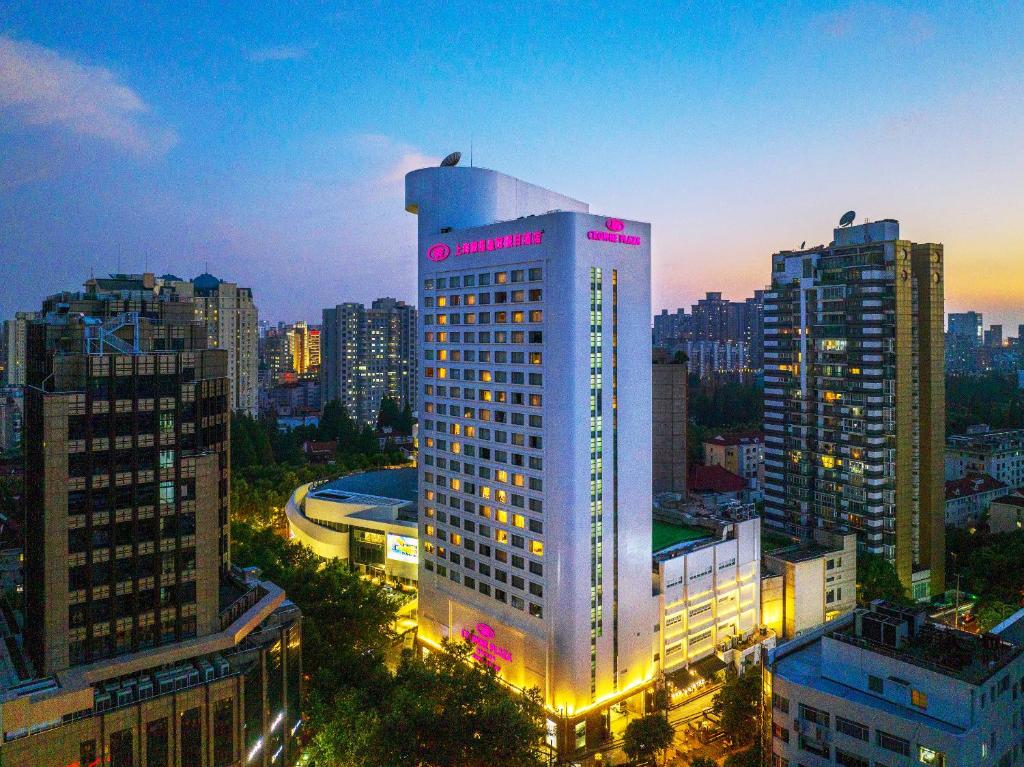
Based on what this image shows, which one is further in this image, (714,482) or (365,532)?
(714,482)

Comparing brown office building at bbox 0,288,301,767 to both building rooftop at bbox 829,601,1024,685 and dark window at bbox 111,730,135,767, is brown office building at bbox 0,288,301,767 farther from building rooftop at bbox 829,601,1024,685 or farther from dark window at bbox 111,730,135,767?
building rooftop at bbox 829,601,1024,685

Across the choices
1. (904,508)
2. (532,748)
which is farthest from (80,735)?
(904,508)

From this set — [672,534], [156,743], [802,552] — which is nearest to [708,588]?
[672,534]

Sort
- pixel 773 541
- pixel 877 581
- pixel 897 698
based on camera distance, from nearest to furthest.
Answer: pixel 897 698
pixel 877 581
pixel 773 541

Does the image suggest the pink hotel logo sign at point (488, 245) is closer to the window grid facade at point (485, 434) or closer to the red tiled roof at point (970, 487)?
the window grid facade at point (485, 434)

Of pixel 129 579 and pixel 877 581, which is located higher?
pixel 129 579

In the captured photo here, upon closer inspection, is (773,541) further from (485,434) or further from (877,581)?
(485,434)

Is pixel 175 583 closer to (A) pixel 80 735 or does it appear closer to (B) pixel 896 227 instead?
(A) pixel 80 735
